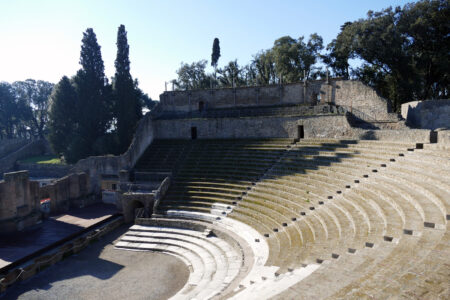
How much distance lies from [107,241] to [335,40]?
2571 cm

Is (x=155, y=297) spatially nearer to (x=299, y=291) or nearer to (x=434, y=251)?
(x=299, y=291)

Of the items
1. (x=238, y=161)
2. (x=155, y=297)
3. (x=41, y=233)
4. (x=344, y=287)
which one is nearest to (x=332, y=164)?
(x=238, y=161)

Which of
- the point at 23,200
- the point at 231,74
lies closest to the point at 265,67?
the point at 231,74

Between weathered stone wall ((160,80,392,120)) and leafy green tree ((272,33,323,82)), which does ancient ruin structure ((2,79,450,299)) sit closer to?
weathered stone wall ((160,80,392,120))

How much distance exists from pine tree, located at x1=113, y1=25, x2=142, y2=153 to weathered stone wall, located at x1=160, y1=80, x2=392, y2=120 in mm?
3800

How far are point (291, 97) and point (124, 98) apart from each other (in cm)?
1652

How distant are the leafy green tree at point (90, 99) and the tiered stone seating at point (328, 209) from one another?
12.1 metres

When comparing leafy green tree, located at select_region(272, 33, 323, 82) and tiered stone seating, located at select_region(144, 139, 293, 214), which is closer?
tiered stone seating, located at select_region(144, 139, 293, 214)

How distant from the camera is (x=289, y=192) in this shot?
1457 centimetres

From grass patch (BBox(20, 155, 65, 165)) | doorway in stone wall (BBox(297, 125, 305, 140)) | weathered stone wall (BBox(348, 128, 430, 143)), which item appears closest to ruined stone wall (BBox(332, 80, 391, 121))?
weathered stone wall (BBox(348, 128, 430, 143))

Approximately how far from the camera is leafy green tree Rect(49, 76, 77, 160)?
32.4 metres

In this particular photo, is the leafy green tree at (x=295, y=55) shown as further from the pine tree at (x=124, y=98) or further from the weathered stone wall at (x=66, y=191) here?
the weathered stone wall at (x=66, y=191)

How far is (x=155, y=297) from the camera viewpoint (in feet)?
32.9

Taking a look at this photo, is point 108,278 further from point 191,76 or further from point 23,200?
point 191,76
